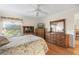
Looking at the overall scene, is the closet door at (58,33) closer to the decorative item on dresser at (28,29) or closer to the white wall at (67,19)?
the white wall at (67,19)

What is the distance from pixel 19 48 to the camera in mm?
1494

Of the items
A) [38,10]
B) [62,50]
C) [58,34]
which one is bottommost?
[62,50]

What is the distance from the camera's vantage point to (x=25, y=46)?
1530mm

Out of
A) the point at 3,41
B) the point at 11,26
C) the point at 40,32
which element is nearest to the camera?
the point at 3,41

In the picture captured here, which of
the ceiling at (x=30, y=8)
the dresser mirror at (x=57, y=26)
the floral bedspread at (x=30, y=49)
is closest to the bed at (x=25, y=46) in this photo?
the floral bedspread at (x=30, y=49)

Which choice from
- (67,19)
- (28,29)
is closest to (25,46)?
(28,29)

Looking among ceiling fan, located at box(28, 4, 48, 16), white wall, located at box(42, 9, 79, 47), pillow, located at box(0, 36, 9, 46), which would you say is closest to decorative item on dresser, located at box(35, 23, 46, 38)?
white wall, located at box(42, 9, 79, 47)

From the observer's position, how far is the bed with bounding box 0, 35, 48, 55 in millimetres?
1473

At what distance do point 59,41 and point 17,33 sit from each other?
83cm

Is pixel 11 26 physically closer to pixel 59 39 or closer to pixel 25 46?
pixel 25 46

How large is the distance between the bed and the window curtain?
92 mm

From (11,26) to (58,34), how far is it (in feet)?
2.97

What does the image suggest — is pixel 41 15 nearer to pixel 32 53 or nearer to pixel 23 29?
pixel 23 29
